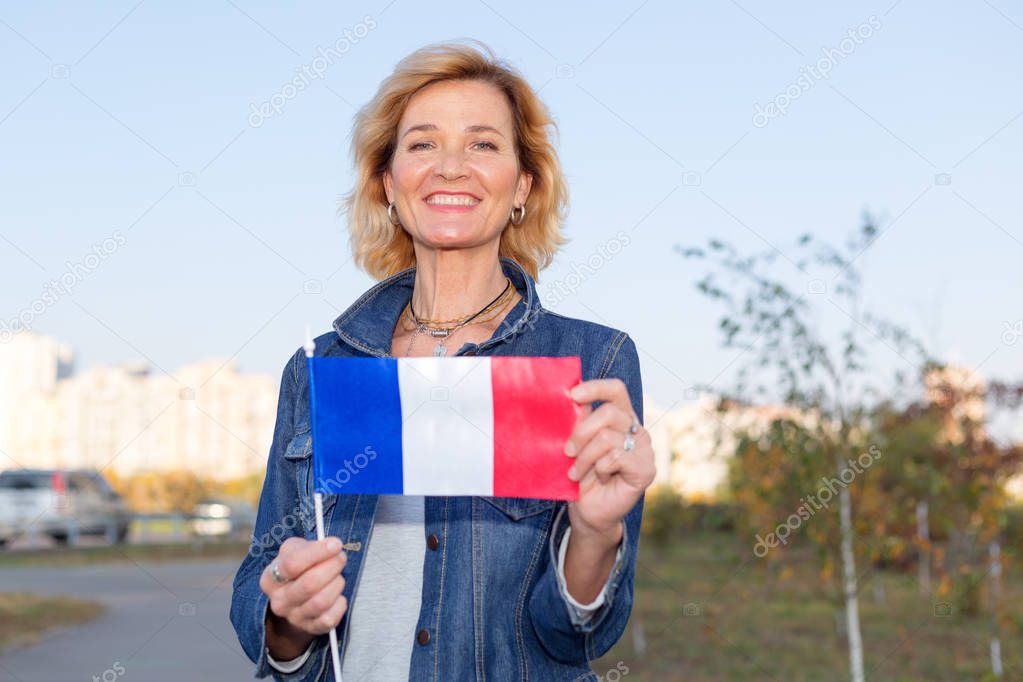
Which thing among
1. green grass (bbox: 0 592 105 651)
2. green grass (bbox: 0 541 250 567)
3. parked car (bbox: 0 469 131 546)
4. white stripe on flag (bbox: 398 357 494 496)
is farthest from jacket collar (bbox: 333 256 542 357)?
parked car (bbox: 0 469 131 546)

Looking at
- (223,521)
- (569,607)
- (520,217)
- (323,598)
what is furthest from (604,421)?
(223,521)

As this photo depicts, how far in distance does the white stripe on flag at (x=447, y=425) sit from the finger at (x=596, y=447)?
0.24 m

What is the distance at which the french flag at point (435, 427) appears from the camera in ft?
6.62

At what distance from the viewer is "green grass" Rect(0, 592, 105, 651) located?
1015cm

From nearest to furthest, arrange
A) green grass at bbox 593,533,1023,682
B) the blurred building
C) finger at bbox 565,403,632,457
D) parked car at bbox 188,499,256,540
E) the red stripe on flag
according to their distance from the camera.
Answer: finger at bbox 565,403,632,457
the red stripe on flag
green grass at bbox 593,533,1023,682
parked car at bbox 188,499,256,540
the blurred building

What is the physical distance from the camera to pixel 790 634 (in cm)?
1054

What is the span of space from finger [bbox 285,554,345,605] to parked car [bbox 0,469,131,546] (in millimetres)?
22067

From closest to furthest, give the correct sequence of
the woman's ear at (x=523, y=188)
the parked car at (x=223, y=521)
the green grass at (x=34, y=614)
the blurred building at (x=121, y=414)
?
the woman's ear at (x=523, y=188)
the green grass at (x=34, y=614)
the parked car at (x=223, y=521)
the blurred building at (x=121, y=414)

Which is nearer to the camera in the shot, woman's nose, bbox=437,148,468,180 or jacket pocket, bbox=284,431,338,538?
jacket pocket, bbox=284,431,338,538

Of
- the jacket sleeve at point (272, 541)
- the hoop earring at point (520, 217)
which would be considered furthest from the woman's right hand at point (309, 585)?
the hoop earring at point (520, 217)

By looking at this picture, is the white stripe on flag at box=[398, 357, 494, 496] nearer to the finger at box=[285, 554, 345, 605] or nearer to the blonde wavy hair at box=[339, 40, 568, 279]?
the finger at box=[285, 554, 345, 605]

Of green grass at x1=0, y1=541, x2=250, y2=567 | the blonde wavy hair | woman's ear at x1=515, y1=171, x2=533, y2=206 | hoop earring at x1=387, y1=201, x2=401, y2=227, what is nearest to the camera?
the blonde wavy hair

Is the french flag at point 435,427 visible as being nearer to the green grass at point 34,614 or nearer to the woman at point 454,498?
the woman at point 454,498

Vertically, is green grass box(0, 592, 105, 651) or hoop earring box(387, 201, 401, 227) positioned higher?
hoop earring box(387, 201, 401, 227)
